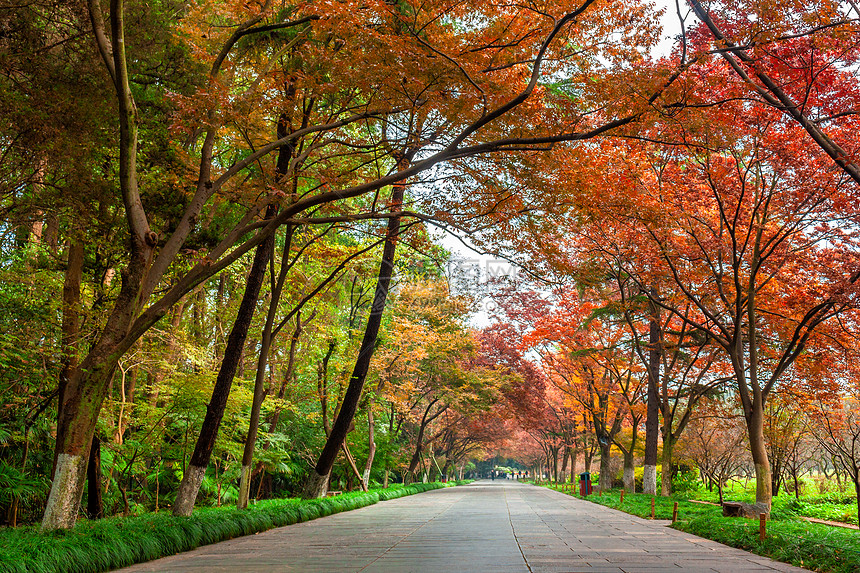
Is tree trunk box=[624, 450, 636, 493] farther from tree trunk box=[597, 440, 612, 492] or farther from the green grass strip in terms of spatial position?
the green grass strip

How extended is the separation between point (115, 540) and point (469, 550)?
4.08 m

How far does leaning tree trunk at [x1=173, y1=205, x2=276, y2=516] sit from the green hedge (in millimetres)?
649

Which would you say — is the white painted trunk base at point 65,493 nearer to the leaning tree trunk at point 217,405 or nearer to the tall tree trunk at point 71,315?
the leaning tree trunk at point 217,405

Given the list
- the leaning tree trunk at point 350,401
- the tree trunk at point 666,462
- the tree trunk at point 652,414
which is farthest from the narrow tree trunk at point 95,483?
the tree trunk at point 666,462

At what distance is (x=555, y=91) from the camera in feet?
Answer: 26.9

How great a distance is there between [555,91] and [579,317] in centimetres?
1304

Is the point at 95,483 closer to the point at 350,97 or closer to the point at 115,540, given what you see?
the point at 115,540

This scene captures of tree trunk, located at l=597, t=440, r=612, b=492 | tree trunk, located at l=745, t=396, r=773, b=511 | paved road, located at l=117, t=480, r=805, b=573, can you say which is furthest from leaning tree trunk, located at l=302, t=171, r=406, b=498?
tree trunk, located at l=597, t=440, r=612, b=492

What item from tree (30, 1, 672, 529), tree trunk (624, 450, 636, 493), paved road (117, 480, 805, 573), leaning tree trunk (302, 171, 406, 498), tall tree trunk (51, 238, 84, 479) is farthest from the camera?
tree trunk (624, 450, 636, 493)

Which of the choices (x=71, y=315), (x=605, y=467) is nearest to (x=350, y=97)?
(x=71, y=315)

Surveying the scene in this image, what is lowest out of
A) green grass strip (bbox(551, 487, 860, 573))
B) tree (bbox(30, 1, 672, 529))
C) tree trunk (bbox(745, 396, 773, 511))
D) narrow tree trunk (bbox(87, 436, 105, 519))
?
narrow tree trunk (bbox(87, 436, 105, 519))

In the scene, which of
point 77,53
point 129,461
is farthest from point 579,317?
point 77,53

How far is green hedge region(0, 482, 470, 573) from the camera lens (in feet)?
15.8

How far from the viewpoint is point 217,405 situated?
32.1 ft
